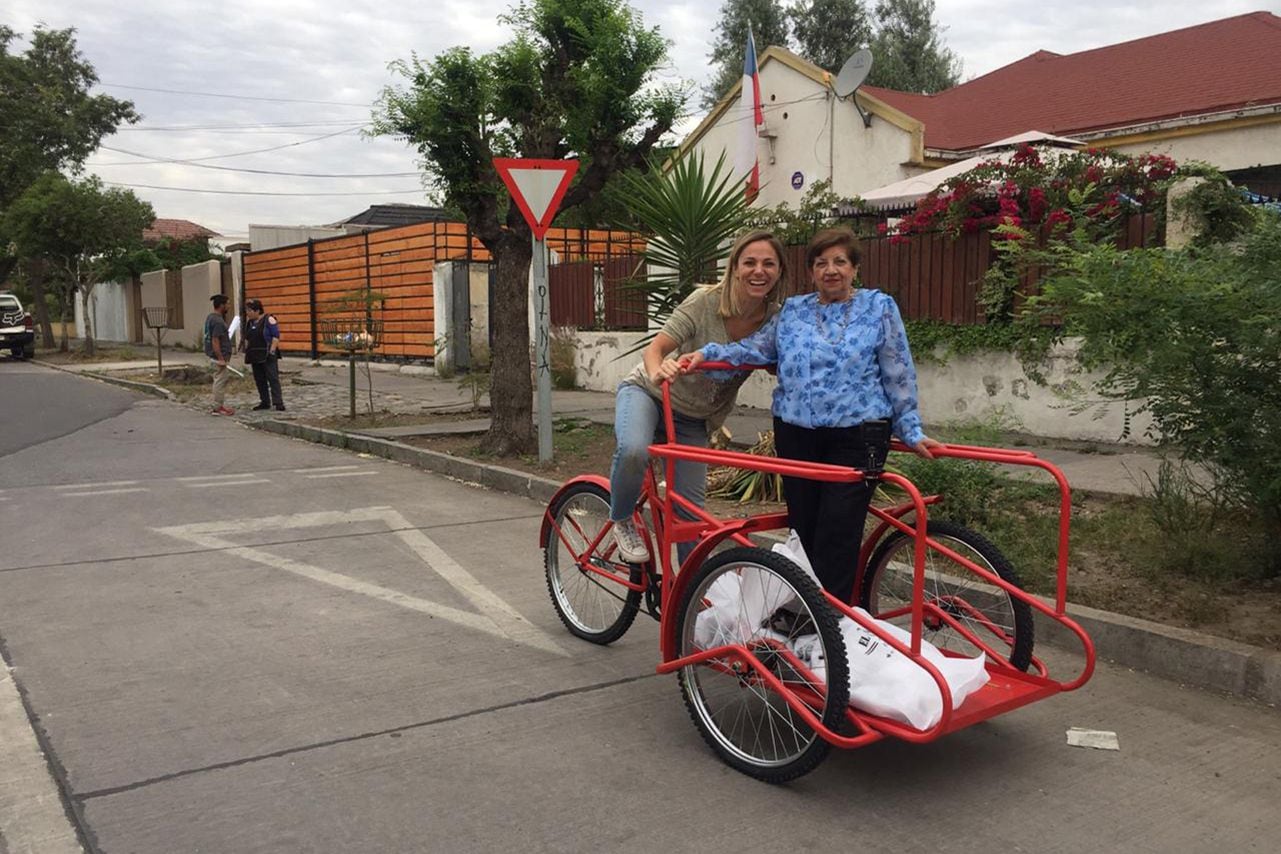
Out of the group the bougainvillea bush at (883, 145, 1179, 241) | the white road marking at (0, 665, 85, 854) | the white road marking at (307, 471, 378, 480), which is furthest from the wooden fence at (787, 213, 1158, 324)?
the white road marking at (0, 665, 85, 854)

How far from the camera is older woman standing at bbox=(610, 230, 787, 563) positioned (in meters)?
4.07

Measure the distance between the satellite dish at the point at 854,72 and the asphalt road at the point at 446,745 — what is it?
580 inches

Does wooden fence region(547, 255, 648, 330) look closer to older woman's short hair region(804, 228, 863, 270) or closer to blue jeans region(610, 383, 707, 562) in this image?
blue jeans region(610, 383, 707, 562)

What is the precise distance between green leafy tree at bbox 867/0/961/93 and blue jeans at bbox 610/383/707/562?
34.0 m

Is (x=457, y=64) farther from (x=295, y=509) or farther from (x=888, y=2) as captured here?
(x=888, y=2)

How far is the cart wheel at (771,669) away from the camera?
3.22 m

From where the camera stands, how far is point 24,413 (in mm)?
15391

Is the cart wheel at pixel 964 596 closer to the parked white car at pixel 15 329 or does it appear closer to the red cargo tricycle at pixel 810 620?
the red cargo tricycle at pixel 810 620

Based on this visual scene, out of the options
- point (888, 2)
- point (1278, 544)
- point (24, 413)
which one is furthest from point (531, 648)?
point (888, 2)

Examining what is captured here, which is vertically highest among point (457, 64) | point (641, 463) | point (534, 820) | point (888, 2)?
point (888, 2)

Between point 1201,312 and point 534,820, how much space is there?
3.41 meters

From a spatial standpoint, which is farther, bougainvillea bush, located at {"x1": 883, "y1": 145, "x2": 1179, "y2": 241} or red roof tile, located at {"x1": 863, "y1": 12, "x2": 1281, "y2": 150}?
red roof tile, located at {"x1": 863, "y1": 12, "x2": 1281, "y2": 150}

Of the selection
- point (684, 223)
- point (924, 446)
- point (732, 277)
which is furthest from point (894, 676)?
point (684, 223)

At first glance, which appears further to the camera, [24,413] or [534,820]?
[24,413]
